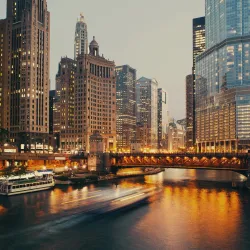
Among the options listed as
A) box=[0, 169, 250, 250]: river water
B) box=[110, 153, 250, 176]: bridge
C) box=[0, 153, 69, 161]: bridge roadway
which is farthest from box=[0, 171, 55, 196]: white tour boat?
box=[0, 153, 69, 161]: bridge roadway

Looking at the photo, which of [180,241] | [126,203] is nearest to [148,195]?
[126,203]

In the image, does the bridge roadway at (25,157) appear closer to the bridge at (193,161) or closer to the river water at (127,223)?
the bridge at (193,161)

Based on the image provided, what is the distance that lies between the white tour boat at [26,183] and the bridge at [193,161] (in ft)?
134

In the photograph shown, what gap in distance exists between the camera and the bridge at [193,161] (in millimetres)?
125188

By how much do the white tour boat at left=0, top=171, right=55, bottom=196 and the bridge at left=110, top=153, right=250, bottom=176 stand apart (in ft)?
134

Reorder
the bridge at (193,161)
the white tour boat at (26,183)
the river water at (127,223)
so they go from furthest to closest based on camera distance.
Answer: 1. the bridge at (193,161)
2. the white tour boat at (26,183)
3. the river water at (127,223)

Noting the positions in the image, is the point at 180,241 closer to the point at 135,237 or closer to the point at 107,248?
the point at 135,237

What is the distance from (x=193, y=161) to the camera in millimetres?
135625

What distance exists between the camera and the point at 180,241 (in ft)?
200

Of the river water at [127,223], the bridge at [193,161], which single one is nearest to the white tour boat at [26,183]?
the river water at [127,223]

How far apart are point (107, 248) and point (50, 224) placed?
56.1ft

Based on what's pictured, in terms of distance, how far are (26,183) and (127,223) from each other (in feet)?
160

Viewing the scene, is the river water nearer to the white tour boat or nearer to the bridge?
the white tour boat

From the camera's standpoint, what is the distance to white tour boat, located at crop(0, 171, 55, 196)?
10506 centimetres
